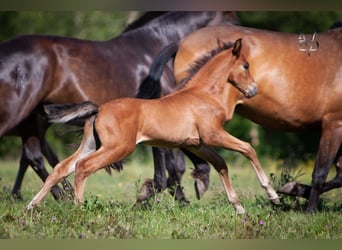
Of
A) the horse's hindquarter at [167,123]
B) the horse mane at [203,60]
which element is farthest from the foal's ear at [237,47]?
the horse's hindquarter at [167,123]

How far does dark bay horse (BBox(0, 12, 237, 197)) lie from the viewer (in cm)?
710

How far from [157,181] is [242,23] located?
7.00 meters

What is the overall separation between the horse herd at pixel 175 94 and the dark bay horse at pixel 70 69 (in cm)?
1

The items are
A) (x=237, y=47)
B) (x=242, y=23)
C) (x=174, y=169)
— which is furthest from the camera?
(x=242, y=23)

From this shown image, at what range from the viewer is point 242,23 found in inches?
546

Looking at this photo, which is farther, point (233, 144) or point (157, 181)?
point (157, 181)

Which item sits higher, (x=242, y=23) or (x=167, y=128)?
(x=167, y=128)

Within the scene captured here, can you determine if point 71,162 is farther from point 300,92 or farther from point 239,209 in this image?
point 300,92

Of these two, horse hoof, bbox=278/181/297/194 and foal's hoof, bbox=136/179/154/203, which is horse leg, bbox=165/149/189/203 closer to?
foal's hoof, bbox=136/179/154/203

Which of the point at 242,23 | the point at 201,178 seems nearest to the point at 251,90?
the point at 201,178

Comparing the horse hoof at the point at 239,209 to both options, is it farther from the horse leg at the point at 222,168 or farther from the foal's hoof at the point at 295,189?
the foal's hoof at the point at 295,189

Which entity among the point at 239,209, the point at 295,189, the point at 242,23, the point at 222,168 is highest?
the point at 222,168

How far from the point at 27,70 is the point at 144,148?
25.6 ft

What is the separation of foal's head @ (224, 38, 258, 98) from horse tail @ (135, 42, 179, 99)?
874 millimetres
